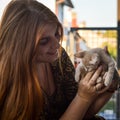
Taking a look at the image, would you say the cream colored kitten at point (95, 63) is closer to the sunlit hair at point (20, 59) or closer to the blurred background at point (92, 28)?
the sunlit hair at point (20, 59)

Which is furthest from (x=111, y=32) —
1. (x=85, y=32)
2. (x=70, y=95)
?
(x=70, y=95)

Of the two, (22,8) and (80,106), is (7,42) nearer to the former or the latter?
(22,8)

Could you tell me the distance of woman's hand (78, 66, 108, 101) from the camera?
0.78 m

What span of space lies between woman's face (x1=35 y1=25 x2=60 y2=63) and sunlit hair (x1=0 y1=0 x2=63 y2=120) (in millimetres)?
12

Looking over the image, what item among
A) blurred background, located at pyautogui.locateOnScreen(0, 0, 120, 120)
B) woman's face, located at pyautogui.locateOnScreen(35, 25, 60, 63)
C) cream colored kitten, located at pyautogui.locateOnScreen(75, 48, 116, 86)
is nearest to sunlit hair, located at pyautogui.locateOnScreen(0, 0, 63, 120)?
woman's face, located at pyautogui.locateOnScreen(35, 25, 60, 63)

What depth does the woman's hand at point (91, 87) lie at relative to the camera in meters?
0.78

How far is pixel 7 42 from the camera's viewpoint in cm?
74

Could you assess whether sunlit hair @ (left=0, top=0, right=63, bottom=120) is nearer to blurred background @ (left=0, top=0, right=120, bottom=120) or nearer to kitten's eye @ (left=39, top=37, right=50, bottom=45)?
kitten's eye @ (left=39, top=37, right=50, bottom=45)

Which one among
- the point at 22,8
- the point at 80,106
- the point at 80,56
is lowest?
the point at 80,106

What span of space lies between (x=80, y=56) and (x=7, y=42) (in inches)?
7.1

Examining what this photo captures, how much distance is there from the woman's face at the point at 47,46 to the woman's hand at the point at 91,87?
99 millimetres

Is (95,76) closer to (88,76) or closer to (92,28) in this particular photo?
(88,76)

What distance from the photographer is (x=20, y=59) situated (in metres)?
0.73

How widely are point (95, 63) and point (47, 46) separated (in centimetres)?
12
